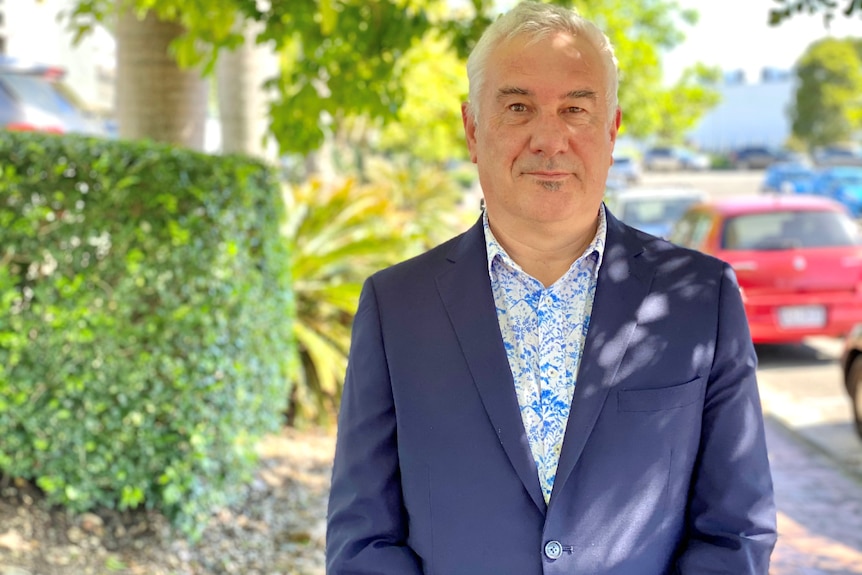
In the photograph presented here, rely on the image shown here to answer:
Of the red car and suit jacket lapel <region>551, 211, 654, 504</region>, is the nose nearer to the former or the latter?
suit jacket lapel <region>551, 211, 654, 504</region>

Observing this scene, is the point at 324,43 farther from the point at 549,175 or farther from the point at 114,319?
the point at 549,175

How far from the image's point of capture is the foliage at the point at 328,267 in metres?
7.43

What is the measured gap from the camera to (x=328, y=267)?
7930 mm

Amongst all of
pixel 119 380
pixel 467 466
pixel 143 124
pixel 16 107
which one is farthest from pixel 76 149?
pixel 16 107

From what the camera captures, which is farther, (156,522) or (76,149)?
(156,522)

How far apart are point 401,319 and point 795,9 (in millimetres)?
3121

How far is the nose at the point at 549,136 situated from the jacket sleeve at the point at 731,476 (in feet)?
1.59

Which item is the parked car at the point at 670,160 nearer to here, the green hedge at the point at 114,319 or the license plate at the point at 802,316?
the license plate at the point at 802,316

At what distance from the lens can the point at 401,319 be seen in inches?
85.8

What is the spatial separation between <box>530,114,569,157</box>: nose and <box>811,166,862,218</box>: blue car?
26.8 metres

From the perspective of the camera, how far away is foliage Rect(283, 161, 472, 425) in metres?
7.43

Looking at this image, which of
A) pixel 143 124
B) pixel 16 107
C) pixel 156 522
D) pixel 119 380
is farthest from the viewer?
pixel 16 107

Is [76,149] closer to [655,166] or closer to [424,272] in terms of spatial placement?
[424,272]

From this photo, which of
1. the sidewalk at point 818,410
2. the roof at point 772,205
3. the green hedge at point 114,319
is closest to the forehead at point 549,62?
the green hedge at point 114,319
